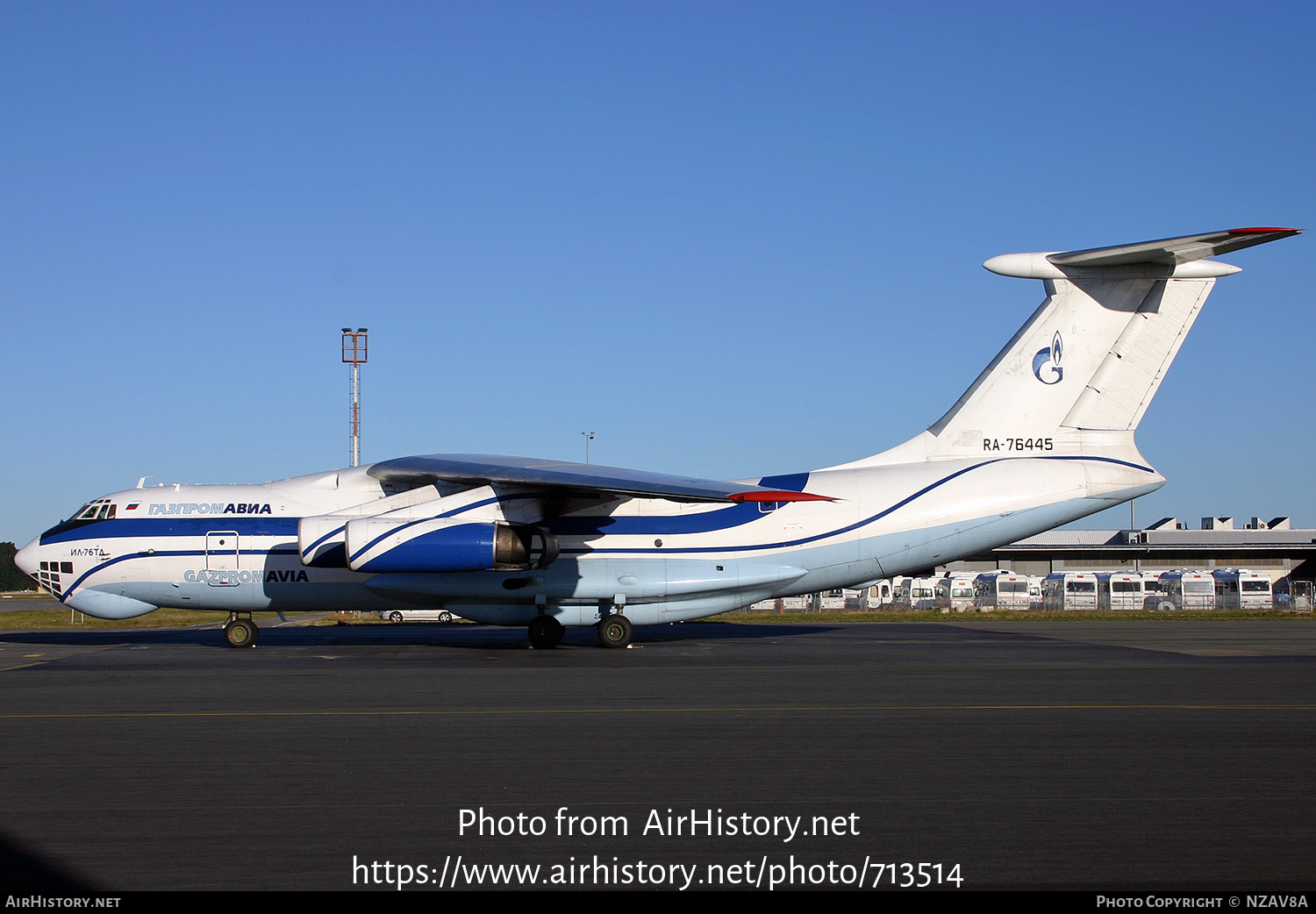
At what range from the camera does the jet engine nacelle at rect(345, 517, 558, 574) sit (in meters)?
15.9

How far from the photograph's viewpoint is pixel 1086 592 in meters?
40.0

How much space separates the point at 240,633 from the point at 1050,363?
47.2ft

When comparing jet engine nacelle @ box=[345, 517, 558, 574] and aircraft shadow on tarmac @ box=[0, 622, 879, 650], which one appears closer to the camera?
jet engine nacelle @ box=[345, 517, 558, 574]

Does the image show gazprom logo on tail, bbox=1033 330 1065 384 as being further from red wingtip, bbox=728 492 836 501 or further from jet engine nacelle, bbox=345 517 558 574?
jet engine nacelle, bbox=345 517 558 574

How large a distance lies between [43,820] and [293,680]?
6.78m

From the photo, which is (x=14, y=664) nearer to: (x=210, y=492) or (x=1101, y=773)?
(x=210, y=492)

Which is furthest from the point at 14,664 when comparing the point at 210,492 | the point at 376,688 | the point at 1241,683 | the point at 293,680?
the point at 1241,683

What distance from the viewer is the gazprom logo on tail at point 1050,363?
1705 cm

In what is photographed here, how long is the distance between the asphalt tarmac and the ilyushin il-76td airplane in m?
3.88

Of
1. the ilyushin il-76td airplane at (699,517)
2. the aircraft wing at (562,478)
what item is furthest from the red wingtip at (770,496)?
the ilyushin il-76td airplane at (699,517)

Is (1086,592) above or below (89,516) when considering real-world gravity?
below

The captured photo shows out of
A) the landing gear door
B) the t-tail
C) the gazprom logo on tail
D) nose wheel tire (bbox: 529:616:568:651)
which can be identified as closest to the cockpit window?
the landing gear door

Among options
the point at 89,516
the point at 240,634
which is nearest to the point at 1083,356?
the point at 240,634

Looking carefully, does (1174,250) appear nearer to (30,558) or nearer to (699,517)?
(699,517)
